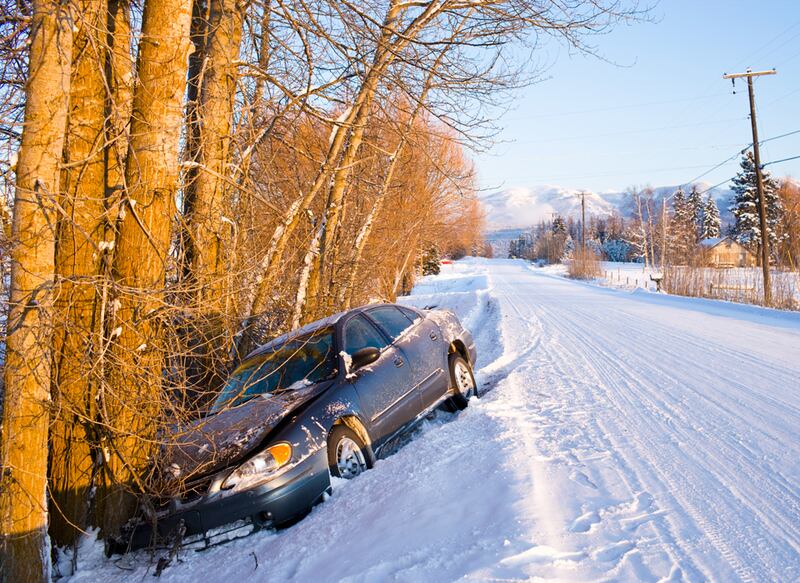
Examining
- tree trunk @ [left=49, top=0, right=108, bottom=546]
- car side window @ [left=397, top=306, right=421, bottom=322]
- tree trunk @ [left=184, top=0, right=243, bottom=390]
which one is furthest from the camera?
car side window @ [left=397, top=306, right=421, bottom=322]

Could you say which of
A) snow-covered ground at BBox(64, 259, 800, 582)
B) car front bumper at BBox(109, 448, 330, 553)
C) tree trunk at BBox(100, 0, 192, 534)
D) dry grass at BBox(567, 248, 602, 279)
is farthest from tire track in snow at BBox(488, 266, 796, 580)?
dry grass at BBox(567, 248, 602, 279)

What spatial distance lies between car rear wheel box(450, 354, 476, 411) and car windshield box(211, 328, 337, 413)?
6.04ft

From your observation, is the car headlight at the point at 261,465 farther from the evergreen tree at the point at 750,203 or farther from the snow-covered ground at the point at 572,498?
the evergreen tree at the point at 750,203

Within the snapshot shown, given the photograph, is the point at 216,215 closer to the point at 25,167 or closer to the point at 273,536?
the point at 25,167

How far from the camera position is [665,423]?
5.83m

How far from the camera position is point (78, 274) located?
461 cm

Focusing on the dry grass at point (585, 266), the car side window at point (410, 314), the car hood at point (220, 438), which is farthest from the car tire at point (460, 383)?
the dry grass at point (585, 266)

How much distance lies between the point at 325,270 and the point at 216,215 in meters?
6.23

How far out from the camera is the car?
4.58m

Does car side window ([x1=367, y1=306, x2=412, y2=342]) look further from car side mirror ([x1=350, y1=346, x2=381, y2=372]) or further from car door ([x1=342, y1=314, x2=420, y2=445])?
car side mirror ([x1=350, y1=346, x2=381, y2=372])

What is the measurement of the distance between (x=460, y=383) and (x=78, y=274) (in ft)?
14.6

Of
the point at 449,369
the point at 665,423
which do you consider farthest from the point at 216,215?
the point at 665,423

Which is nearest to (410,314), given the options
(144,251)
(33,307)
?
(144,251)

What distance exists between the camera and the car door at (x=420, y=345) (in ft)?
21.8
